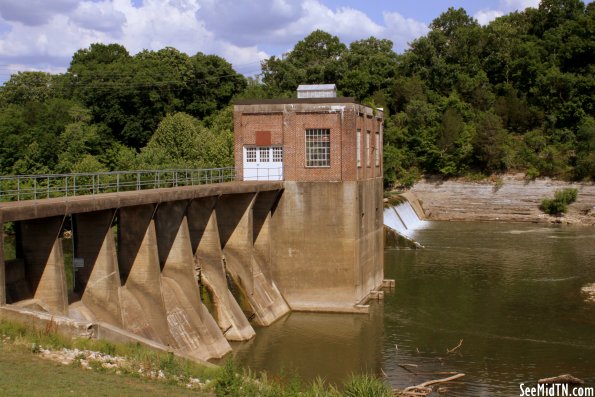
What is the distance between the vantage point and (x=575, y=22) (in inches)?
3477

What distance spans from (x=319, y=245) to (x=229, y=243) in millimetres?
4135

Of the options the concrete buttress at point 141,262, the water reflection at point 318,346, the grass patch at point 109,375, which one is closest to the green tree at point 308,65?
the water reflection at point 318,346

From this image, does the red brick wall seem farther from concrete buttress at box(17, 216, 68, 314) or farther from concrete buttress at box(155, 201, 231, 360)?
concrete buttress at box(17, 216, 68, 314)

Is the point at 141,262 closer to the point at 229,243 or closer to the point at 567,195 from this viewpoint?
the point at 229,243

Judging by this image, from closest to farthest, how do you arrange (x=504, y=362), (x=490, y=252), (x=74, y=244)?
1. (x=74, y=244)
2. (x=504, y=362)
3. (x=490, y=252)

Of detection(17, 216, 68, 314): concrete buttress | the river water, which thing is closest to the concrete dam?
detection(17, 216, 68, 314): concrete buttress

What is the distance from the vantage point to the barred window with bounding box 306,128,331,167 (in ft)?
106

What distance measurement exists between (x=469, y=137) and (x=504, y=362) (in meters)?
54.7

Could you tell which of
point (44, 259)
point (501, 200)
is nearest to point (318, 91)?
point (44, 259)

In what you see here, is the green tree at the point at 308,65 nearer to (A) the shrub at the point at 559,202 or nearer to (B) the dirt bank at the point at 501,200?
(B) the dirt bank at the point at 501,200


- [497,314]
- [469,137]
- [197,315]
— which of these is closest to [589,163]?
[469,137]

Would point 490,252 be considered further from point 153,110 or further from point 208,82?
point 208,82

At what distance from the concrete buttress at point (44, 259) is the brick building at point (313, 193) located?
13479 mm

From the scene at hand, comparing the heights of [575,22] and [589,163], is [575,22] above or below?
above
